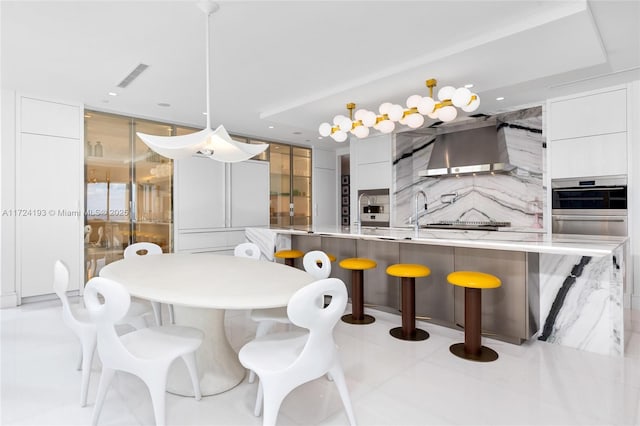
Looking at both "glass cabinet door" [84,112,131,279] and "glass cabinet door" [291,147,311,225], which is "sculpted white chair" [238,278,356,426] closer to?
"glass cabinet door" [84,112,131,279]

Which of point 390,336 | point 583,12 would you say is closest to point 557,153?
point 583,12

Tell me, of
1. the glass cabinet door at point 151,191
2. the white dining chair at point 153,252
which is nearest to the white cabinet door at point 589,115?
the white dining chair at point 153,252

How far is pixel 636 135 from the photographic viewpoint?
145 inches

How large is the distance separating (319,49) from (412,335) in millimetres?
2544

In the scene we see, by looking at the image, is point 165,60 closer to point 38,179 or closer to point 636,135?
point 38,179

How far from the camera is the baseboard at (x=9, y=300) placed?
13.0ft

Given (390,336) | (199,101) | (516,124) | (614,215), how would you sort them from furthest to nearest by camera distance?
(516,124), (199,101), (614,215), (390,336)

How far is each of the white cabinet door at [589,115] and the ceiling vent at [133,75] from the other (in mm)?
4489

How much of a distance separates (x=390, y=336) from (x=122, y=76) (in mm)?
3578

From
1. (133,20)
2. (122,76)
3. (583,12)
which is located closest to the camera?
(583,12)

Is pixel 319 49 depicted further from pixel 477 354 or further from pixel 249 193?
pixel 249 193

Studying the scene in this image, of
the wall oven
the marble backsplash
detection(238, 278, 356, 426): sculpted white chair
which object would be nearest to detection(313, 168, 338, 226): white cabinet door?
the marble backsplash

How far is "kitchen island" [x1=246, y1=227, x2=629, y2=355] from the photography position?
2.57 metres

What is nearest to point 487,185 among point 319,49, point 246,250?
point 319,49
